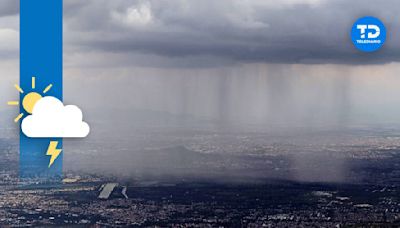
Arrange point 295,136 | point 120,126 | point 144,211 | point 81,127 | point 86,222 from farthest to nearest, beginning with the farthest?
point 295,136
point 120,126
point 144,211
point 86,222
point 81,127

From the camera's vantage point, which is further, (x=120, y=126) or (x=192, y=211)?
(x=120, y=126)

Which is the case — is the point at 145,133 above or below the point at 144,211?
above

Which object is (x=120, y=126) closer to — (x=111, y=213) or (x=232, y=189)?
(x=232, y=189)

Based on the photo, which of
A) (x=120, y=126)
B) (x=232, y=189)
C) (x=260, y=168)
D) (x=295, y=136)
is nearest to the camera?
(x=232, y=189)

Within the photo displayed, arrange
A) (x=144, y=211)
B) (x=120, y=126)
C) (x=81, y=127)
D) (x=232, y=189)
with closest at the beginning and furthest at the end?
(x=81, y=127) → (x=144, y=211) → (x=232, y=189) → (x=120, y=126)

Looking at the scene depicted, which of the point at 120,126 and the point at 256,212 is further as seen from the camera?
the point at 120,126

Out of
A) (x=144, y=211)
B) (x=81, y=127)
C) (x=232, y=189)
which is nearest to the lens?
(x=81, y=127)

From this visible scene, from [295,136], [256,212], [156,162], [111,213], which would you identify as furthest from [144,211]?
[295,136]

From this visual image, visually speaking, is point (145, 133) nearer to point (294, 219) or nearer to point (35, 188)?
point (35, 188)

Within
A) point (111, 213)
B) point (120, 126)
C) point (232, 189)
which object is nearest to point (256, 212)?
point (232, 189)
